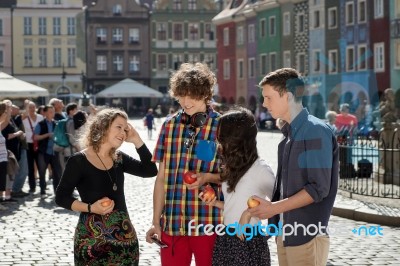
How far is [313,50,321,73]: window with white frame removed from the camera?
55.0 meters

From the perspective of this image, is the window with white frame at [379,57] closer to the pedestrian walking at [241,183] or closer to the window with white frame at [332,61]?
the window with white frame at [332,61]

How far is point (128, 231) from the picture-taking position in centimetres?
567

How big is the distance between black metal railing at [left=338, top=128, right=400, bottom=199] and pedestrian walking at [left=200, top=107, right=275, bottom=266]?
32.6 feet

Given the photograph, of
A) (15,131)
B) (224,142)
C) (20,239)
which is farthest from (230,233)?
(15,131)

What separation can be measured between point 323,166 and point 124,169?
1.69m

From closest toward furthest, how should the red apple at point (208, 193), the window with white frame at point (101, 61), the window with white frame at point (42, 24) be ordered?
the red apple at point (208, 193), the window with white frame at point (42, 24), the window with white frame at point (101, 61)

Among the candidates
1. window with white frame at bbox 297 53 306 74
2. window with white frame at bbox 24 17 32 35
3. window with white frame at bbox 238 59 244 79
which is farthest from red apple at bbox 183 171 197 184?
window with white frame at bbox 24 17 32 35

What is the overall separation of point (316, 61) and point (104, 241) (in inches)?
2000

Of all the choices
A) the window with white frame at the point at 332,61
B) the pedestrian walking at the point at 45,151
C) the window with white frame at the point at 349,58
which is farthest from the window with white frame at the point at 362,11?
the pedestrian walking at the point at 45,151

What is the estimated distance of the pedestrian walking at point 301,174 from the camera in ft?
15.3

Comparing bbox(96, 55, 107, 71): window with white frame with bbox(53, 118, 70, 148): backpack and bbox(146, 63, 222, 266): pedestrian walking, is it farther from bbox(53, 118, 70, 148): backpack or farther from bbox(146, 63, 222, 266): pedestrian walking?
bbox(146, 63, 222, 266): pedestrian walking

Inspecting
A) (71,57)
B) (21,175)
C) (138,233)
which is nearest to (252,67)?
(71,57)

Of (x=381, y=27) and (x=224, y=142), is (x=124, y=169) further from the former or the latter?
(x=381, y=27)

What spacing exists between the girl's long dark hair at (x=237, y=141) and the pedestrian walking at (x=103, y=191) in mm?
943
